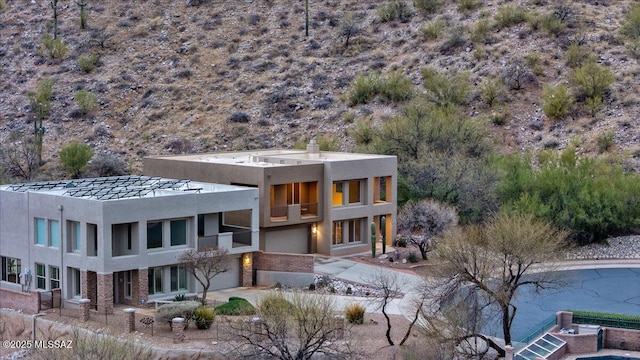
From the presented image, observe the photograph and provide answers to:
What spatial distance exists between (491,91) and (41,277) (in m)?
39.3

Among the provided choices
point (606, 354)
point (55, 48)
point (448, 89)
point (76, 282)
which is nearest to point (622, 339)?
point (606, 354)

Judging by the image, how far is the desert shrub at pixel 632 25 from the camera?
236 ft

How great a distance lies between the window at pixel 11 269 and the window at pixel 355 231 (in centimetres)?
1496

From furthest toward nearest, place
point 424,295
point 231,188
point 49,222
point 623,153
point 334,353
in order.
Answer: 1. point 623,153
2. point 231,188
3. point 49,222
4. point 424,295
5. point 334,353

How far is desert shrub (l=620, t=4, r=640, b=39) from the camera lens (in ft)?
236

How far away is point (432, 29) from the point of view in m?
78.2

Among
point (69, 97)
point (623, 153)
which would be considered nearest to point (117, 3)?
point (69, 97)

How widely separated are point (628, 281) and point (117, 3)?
6258 cm

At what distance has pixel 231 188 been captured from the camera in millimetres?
40188

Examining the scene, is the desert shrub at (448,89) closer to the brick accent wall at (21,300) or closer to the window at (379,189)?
the window at (379,189)

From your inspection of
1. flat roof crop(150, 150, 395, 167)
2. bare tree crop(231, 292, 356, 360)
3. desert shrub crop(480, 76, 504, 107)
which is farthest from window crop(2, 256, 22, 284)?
desert shrub crop(480, 76, 504, 107)

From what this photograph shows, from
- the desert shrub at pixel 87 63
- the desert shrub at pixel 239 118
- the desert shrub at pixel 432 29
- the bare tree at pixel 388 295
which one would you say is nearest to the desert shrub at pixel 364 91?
the desert shrub at pixel 239 118

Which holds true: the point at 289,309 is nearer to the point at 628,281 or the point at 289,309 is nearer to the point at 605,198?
the point at 628,281

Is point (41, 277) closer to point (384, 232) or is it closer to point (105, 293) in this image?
point (105, 293)
